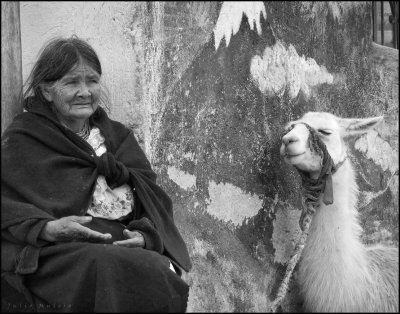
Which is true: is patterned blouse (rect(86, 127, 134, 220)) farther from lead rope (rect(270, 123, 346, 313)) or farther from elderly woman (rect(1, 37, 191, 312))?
lead rope (rect(270, 123, 346, 313))

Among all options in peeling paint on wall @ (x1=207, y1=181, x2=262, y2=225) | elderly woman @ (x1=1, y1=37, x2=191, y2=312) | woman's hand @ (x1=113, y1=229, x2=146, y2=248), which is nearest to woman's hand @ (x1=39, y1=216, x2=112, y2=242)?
elderly woman @ (x1=1, y1=37, x2=191, y2=312)

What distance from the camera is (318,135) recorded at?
4.04 m

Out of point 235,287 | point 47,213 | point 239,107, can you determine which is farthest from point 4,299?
point 239,107

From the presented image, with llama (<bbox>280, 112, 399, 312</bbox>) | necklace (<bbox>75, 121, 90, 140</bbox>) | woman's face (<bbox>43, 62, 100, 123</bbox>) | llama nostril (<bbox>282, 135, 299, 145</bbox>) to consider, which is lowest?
llama (<bbox>280, 112, 399, 312</bbox>)

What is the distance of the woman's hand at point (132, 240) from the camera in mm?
3057

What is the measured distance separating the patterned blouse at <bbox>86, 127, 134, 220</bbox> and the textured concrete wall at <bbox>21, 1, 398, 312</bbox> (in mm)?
411

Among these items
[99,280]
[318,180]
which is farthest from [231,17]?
[99,280]

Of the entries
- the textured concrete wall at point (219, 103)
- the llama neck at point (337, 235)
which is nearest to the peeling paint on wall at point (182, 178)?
the textured concrete wall at point (219, 103)

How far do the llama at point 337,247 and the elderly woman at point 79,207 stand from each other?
92 centimetres

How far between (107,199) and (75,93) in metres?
0.46

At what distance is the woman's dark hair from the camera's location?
10.5 feet

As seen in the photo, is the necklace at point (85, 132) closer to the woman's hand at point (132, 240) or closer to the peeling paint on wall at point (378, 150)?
the woman's hand at point (132, 240)

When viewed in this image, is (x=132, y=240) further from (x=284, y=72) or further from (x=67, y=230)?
(x=284, y=72)

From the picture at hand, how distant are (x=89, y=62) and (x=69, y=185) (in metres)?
0.55
